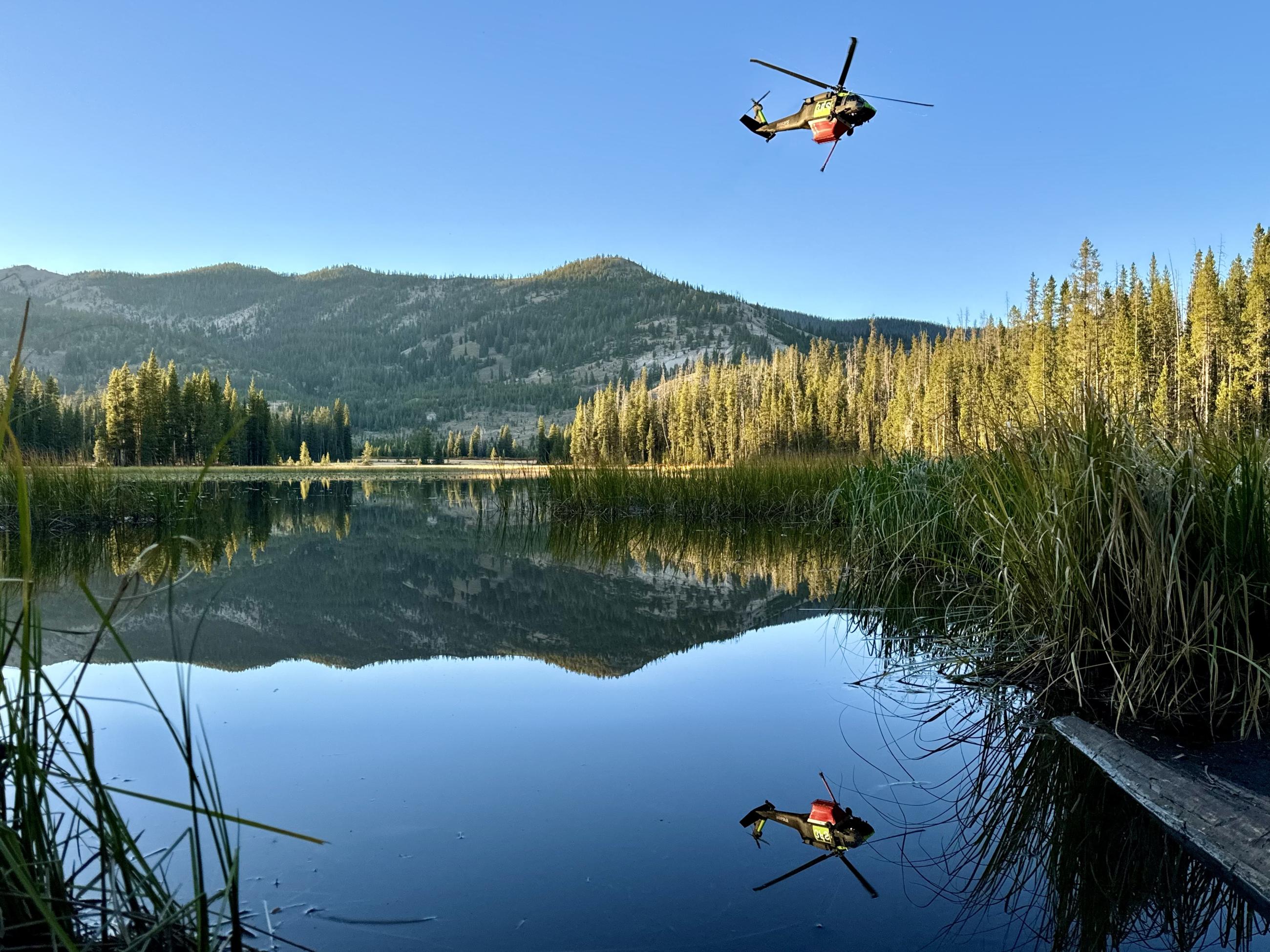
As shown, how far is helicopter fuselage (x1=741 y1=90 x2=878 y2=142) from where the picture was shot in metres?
7.30

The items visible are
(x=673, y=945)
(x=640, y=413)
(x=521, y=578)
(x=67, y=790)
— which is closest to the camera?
(x=673, y=945)

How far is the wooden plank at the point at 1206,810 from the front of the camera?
2318 mm

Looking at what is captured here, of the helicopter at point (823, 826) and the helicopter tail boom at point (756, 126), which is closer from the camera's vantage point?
the helicopter at point (823, 826)

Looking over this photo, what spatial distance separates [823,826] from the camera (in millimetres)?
2875

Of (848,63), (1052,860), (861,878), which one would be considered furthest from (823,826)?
(848,63)

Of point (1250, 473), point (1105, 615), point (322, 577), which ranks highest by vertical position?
point (1250, 473)

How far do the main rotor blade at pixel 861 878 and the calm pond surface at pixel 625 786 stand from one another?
0.10ft

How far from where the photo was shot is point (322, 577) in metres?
9.92

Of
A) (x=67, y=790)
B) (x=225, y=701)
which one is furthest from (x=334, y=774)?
(x=225, y=701)

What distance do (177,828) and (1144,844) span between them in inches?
128

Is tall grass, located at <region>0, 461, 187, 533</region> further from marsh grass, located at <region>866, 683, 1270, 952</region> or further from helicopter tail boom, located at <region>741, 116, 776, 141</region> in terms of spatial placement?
marsh grass, located at <region>866, 683, 1270, 952</region>

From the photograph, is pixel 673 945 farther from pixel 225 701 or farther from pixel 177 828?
pixel 225 701

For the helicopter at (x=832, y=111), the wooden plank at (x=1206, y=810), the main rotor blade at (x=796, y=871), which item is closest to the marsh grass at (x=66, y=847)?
the main rotor blade at (x=796, y=871)

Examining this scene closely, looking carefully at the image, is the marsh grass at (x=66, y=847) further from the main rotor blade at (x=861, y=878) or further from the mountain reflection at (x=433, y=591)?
the main rotor blade at (x=861, y=878)
